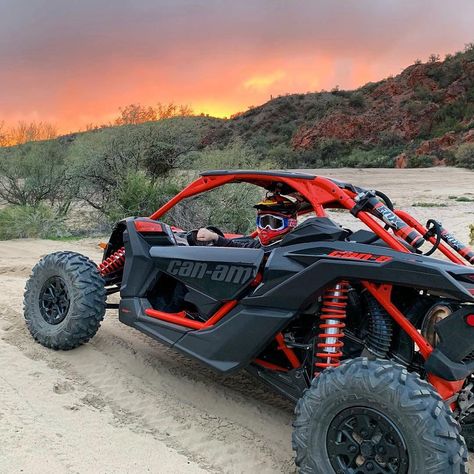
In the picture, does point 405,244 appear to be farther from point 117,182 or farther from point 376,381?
point 117,182

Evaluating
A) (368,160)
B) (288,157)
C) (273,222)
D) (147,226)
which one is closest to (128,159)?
(147,226)

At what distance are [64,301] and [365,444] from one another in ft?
10.2

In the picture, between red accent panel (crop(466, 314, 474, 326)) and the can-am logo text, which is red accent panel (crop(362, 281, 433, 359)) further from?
the can-am logo text

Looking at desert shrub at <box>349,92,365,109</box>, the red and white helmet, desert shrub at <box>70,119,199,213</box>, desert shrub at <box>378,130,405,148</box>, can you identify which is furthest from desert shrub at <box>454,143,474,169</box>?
the red and white helmet

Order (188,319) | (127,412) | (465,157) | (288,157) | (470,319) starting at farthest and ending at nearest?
(288,157)
(465,157)
(188,319)
(127,412)
(470,319)

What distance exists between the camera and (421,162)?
34469 mm

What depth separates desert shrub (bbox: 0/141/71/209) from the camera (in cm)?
1560

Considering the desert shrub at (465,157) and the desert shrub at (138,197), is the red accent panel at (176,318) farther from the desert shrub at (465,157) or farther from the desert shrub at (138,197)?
the desert shrub at (465,157)

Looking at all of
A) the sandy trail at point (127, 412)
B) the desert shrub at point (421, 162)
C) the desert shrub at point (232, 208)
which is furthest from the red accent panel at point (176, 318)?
the desert shrub at point (421, 162)

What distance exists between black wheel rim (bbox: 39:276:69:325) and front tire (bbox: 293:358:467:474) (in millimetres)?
2697

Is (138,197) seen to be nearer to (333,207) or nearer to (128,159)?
(128,159)

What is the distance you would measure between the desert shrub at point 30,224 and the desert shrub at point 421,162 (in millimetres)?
25873

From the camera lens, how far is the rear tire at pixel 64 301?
493cm

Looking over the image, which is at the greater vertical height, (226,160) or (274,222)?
(226,160)
